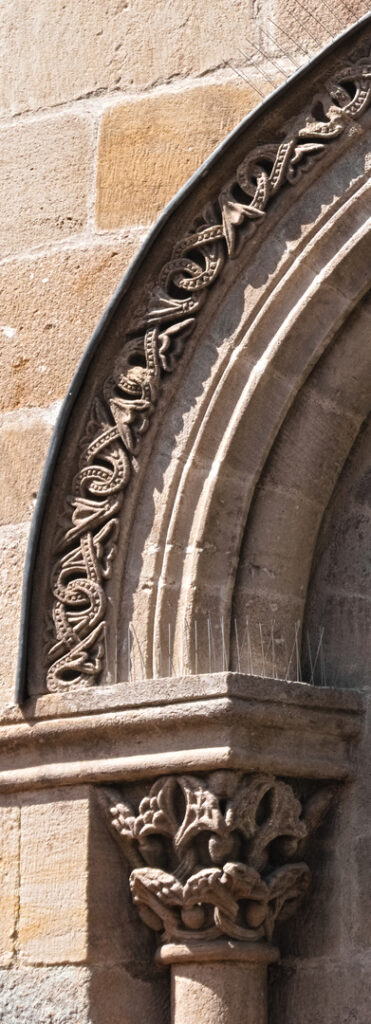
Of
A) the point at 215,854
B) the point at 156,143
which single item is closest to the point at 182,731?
the point at 215,854

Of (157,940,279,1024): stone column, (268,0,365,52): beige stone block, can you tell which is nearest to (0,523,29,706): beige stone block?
(157,940,279,1024): stone column

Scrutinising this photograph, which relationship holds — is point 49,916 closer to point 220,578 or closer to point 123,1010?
point 123,1010

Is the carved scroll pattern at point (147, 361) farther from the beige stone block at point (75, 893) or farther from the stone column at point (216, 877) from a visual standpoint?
the stone column at point (216, 877)

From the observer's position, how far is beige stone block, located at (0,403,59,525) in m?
4.08

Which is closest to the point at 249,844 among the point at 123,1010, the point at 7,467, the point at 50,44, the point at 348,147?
the point at 123,1010

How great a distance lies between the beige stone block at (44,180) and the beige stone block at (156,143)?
57 millimetres

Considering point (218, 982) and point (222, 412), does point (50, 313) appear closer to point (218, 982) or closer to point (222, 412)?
point (222, 412)

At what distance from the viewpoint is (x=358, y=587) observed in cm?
396

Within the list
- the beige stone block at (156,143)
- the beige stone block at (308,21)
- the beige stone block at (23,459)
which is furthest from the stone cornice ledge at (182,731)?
the beige stone block at (308,21)

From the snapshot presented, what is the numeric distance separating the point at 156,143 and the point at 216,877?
1.78 meters

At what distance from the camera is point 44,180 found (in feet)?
14.1

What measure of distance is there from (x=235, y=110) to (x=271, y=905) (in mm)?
1859

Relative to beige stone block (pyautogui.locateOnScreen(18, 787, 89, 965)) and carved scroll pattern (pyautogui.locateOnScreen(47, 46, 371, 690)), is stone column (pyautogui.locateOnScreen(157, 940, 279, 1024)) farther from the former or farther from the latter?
carved scroll pattern (pyautogui.locateOnScreen(47, 46, 371, 690))

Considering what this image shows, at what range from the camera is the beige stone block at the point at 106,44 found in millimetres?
4191
